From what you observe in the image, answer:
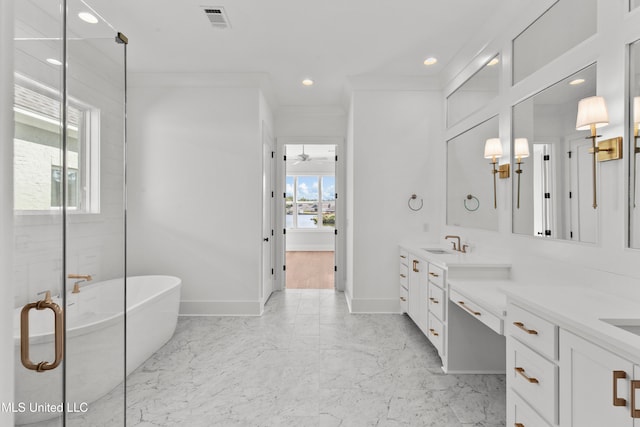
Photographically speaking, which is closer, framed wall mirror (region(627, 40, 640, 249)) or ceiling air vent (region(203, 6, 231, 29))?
framed wall mirror (region(627, 40, 640, 249))

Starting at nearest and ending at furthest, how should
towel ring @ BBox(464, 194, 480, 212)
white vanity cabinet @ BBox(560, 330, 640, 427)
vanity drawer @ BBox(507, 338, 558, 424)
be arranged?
white vanity cabinet @ BBox(560, 330, 640, 427) < vanity drawer @ BBox(507, 338, 558, 424) < towel ring @ BBox(464, 194, 480, 212)

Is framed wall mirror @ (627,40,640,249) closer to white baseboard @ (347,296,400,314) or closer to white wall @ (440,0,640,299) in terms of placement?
white wall @ (440,0,640,299)

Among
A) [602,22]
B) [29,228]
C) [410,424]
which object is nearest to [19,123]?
[29,228]

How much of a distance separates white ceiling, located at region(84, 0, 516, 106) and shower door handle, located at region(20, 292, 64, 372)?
8.25ft

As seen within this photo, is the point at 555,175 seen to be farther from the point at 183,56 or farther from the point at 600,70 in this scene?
the point at 183,56

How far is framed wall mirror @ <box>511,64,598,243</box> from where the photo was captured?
1.79 meters

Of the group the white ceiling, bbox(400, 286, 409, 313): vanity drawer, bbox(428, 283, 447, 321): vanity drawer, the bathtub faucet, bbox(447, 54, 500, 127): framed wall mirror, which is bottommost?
bbox(400, 286, 409, 313): vanity drawer

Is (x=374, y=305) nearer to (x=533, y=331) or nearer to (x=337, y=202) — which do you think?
(x=337, y=202)

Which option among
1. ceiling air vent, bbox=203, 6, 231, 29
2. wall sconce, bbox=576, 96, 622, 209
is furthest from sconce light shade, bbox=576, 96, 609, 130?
ceiling air vent, bbox=203, 6, 231, 29

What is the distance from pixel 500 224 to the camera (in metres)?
2.69

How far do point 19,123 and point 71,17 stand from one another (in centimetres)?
46

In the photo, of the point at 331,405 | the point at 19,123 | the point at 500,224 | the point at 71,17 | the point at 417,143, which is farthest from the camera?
the point at 417,143

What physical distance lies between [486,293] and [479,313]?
0.54ft

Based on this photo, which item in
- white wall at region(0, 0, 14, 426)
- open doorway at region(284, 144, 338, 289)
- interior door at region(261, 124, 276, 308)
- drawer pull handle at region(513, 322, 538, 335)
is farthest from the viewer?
open doorway at region(284, 144, 338, 289)
